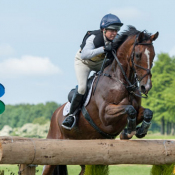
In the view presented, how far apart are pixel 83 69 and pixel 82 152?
172 cm

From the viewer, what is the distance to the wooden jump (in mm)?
4625

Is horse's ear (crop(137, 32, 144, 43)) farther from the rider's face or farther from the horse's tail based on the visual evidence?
the horse's tail

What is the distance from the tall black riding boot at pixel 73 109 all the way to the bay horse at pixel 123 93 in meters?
0.11

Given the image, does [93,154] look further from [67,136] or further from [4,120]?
[4,120]

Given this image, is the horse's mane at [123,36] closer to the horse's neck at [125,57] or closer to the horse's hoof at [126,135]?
the horse's neck at [125,57]

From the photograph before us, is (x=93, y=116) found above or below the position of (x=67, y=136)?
above

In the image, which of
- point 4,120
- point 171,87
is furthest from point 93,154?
point 4,120

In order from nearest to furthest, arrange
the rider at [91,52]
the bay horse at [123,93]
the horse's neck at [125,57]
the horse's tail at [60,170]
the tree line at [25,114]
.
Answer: the bay horse at [123,93] < the horse's neck at [125,57] < the rider at [91,52] < the horse's tail at [60,170] < the tree line at [25,114]

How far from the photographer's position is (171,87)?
48.8m

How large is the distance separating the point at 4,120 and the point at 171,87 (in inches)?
1258

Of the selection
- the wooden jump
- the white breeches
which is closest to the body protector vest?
the white breeches

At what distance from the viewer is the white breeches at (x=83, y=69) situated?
6220 mm

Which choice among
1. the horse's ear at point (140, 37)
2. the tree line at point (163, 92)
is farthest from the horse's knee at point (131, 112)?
the tree line at point (163, 92)

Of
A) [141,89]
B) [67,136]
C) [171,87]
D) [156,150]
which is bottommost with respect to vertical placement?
[171,87]
